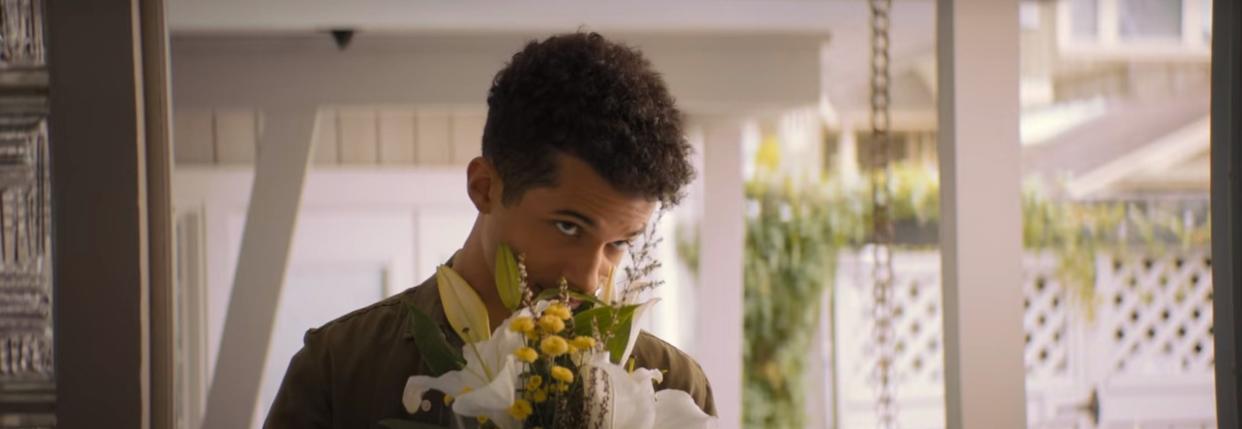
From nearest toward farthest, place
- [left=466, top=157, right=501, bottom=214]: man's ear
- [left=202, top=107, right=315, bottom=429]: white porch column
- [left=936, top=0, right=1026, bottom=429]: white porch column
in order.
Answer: [left=466, top=157, right=501, bottom=214]: man's ear → [left=936, top=0, right=1026, bottom=429]: white porch column → [left=202, top=107, right=315, bottom=429]: white porch column

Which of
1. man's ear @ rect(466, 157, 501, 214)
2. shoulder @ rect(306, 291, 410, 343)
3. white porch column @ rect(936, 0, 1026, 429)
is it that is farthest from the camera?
white porch column @ rect(936, 0, 1026, 429)

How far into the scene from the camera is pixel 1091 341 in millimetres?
6355

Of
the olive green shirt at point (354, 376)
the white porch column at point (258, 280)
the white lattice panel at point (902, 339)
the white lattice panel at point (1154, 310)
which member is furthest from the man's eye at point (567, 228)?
the white lattice panel at point (1154, 310)

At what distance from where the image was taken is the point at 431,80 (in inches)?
132

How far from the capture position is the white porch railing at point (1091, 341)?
6.28 m

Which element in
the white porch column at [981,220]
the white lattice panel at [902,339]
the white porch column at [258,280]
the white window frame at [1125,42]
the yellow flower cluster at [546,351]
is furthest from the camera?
the white window frame at [1125,42]

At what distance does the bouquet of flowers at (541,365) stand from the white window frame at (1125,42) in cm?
711

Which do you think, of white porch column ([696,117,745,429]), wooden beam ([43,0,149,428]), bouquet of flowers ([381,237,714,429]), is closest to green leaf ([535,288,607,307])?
bouquet of flowers ([381,237,714,429])

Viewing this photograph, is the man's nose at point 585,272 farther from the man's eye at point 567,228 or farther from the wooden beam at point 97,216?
the wooden beam at point 97,216

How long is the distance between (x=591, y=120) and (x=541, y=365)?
0.25 m

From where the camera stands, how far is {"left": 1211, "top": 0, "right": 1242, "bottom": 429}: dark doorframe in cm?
141

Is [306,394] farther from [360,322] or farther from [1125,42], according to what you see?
[1125,42]

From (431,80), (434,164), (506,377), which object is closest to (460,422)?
(506,377)

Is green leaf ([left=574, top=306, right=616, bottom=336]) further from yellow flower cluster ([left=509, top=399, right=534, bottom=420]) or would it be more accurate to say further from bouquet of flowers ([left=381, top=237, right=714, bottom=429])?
yellow flower cluster ([left=509, top=399, right=534, bottom=420])
